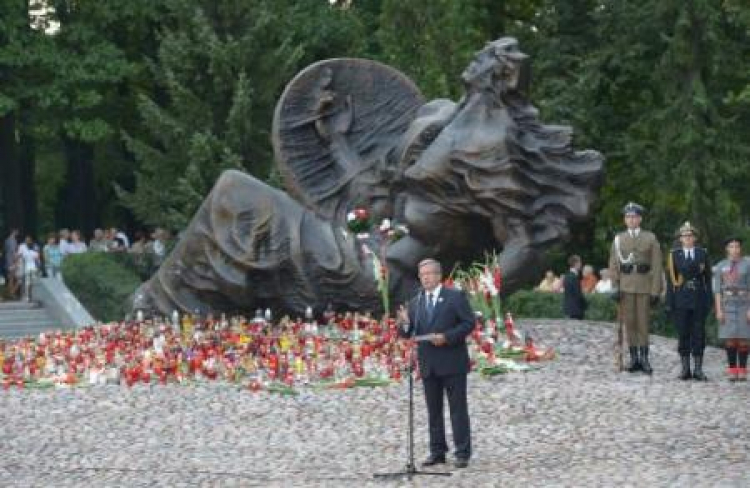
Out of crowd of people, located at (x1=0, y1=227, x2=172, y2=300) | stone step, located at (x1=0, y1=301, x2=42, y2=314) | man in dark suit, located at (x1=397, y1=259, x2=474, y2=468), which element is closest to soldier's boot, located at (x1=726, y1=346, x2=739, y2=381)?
man in dark suit, located at (x1=397, y1=259, x2=474, y2=468)

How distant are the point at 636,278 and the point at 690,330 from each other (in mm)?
706

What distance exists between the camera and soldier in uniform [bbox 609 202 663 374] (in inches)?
658

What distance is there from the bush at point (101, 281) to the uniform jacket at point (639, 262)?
527 inches

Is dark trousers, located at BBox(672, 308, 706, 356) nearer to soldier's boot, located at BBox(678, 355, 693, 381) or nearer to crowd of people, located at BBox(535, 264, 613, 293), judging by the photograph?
soldier's boot, located at BBox(678, 355, 693, 381)

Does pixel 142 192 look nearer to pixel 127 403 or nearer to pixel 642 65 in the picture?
pixel 642 65

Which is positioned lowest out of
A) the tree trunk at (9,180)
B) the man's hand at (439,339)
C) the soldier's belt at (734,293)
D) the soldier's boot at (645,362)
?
the soldier's boot at (645,362)

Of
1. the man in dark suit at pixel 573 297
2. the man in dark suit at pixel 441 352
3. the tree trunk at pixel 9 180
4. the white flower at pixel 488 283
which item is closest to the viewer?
the man in dark suit at pixel 441 352

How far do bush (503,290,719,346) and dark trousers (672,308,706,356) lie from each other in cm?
603

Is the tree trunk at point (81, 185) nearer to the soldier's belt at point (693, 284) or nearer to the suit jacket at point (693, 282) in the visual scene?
the suit jacket at point (693, 282)

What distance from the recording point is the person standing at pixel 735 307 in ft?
54.0

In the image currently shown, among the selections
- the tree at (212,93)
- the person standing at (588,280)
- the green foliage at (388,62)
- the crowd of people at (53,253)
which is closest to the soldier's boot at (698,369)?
the person standing at (588,280)

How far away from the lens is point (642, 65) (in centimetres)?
3294

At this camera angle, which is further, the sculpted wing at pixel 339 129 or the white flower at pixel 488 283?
the sculpted wing at pixel 339 129

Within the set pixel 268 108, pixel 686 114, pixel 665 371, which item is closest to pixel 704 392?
pixel 665 371
